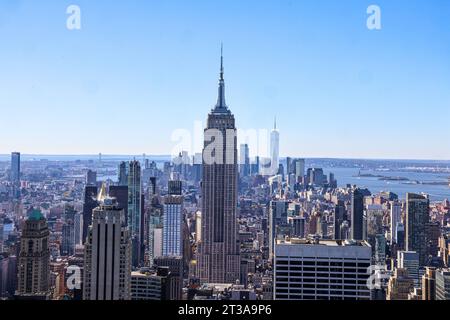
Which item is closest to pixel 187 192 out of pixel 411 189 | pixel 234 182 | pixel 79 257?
pixel 234 182

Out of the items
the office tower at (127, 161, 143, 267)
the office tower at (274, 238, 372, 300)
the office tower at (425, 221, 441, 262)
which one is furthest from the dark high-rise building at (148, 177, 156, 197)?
the office tower at (425, 221, 441, 262)

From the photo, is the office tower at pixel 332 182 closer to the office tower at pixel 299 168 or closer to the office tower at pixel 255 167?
the office tower at pixel 299 168

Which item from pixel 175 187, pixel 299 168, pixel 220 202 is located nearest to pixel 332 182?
pixel 299 168

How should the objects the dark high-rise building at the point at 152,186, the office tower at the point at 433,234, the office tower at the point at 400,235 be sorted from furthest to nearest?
the dark high-rise building at the point at 152,186
the office tower at the point at 400,235
the office tower at the point at 433,234

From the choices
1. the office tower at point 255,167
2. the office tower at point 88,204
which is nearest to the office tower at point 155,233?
the office tower at point 88,204

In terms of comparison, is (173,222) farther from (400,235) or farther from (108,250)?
(400,235)

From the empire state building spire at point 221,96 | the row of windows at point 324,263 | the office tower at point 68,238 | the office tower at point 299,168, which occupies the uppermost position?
the empire state building spire at point 221,96
